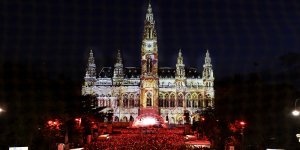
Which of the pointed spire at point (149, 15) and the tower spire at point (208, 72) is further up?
the pointed spire at point (149, 15)

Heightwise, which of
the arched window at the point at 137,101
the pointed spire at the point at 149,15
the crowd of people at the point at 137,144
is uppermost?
the pointed spire at the point at 149,15

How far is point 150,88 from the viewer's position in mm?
66812

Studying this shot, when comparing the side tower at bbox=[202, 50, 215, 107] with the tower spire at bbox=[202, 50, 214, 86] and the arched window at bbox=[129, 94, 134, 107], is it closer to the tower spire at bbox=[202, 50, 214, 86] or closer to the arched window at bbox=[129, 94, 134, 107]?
the tower spire at bbox=[202, 50, 214, 86]

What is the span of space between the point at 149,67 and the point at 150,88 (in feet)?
9.98

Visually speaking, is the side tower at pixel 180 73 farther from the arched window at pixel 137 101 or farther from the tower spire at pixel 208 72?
the arched window at pixel 137 101

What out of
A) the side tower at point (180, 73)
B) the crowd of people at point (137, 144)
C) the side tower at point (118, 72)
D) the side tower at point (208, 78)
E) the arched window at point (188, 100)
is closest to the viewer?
the crowd of people at point (137, 144)

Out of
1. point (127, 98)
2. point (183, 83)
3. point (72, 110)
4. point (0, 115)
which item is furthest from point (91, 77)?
point (0, 115)

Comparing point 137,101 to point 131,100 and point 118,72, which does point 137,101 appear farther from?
point 118,72

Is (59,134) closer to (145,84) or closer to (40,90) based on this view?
(40,90)

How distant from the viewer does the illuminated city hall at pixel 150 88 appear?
219 ft

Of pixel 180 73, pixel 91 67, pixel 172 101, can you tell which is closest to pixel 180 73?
pixel 180 73

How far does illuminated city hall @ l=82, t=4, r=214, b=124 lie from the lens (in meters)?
66.8

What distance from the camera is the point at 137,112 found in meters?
67.1

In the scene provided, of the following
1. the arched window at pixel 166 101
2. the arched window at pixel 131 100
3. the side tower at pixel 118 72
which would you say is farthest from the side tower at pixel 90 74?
the arched window at pixel 166 101
